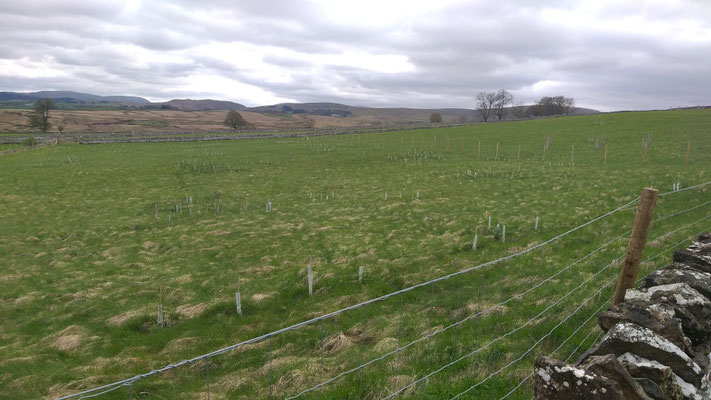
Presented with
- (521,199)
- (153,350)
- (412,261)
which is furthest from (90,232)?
(521,199)

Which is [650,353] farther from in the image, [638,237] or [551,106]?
[551,106]

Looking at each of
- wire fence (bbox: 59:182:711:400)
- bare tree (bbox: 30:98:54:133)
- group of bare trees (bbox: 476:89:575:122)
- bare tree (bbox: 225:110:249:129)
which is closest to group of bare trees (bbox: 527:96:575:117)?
group of bare trees (bbox: 476:89:575:122)

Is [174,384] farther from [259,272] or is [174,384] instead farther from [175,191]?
[175,191]

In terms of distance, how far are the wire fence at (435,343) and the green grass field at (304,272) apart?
5cm

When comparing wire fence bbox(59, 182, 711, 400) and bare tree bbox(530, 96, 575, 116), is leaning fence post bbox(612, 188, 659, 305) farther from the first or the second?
bare tree bbox(530, 96, 575, 116)

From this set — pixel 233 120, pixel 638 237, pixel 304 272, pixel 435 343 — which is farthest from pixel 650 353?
pixel 233 120

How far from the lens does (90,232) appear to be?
20.3m

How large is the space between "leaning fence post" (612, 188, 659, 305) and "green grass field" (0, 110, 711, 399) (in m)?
1.47

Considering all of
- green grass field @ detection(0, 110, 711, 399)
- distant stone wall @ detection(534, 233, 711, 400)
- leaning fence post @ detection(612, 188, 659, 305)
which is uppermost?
leaning fence post @ detection(612, 188, 659, 305)

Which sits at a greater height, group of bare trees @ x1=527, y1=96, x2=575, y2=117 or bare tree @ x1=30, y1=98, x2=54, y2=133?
group of bare trees @ x1=527, y1=96, x2=575, y2=117

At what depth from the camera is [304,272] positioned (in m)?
13.7

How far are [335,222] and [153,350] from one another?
38.2 feet

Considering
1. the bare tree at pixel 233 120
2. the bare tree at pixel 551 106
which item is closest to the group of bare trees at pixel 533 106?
the bare tree at pixel 551 106

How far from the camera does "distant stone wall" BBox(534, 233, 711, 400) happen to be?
3.44 metres
